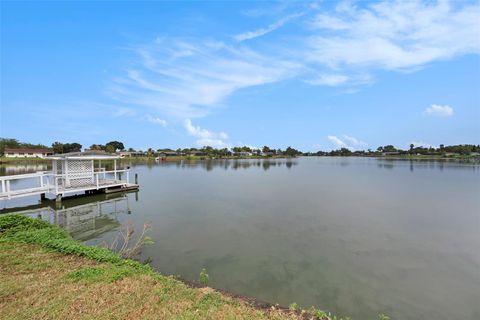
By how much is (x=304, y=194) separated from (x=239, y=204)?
600cm

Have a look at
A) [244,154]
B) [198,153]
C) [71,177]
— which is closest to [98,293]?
[71,177]

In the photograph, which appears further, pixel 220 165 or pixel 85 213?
pixel 220 165

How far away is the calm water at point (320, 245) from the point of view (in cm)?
570

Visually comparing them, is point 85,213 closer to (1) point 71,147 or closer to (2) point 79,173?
(2) point 79,173

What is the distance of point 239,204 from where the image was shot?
620 inches

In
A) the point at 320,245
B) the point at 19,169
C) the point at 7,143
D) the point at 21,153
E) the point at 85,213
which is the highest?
the point at 7,143

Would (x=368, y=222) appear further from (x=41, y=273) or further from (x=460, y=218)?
(x=41, y=273)

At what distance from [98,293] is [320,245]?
699 centimetres

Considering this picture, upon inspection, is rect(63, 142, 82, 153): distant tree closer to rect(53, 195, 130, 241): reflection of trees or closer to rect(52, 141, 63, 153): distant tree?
rect(52, 141, 63, 153): distant tree

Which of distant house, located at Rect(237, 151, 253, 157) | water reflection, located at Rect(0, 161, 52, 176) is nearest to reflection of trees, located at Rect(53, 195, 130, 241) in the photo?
water reflection, located at Rect(0, 161, 52, 176)

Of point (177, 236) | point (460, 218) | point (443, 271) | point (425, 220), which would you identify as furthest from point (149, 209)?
point (460, 218)

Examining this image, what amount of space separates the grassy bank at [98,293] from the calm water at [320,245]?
58.0 inches

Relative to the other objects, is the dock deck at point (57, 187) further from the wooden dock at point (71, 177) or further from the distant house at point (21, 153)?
the distant house at point (21, 153)

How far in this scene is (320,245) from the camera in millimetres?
8812
